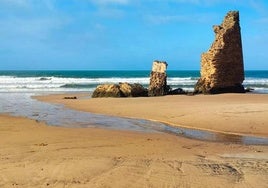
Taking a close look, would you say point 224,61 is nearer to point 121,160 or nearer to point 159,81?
point 159,81

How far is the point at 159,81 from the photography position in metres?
28.3

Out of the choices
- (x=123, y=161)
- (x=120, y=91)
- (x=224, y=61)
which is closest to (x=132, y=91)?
(x=120, y=91)

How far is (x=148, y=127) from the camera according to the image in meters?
14.0

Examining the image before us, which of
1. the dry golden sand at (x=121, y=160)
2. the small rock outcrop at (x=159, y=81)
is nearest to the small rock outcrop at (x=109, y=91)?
the small rock outcrop at (x=159, y=81)

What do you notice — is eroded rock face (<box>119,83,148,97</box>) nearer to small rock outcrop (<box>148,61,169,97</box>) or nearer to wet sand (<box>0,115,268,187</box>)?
small rock outcrop (<box>148,61,169,97</box>)

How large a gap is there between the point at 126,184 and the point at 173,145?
4015 mm

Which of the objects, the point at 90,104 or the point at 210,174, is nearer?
the point at 210,174

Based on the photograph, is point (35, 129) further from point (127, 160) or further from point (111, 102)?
point (111, 102)

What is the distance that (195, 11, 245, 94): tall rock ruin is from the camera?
27203 mm

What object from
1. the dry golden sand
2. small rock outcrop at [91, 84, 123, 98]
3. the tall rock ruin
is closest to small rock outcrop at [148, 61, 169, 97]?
the tall rock ruin

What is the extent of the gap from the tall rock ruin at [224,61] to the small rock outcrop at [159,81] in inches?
90.4

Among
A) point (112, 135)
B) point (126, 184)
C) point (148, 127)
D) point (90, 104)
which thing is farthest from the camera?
point (90, 104)

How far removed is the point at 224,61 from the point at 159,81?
443 cm

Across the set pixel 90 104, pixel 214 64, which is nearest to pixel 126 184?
pixel 90 104
